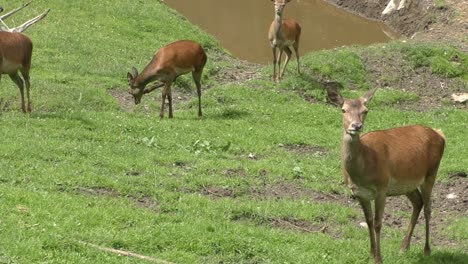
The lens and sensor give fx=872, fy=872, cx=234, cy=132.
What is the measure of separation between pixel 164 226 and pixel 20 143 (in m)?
4.65

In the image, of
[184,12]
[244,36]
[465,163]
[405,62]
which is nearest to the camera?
[465,163]

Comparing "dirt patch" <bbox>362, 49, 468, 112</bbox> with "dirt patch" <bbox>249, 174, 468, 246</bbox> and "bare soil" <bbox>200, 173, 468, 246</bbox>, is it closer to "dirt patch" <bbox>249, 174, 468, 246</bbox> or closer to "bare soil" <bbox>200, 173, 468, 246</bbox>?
"bare soil" <bbox>200, 173, 468, 246</bbox>

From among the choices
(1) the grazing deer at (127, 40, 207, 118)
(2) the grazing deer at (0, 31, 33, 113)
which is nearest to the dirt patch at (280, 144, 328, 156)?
(1) the grazing deer at (127, 40, 207, 118)

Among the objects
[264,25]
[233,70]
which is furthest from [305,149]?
[264,25]

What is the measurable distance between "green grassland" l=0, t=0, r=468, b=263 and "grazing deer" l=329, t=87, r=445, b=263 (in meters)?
0.67

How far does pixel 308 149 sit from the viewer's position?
57.9 feet

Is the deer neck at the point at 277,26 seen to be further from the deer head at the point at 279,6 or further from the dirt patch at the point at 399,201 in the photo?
the dirt patch at the point at 399,201

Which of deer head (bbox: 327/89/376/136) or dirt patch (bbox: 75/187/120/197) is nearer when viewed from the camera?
deer head (bbox: 327/89/376/136)

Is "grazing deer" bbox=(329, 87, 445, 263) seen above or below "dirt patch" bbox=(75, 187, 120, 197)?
above

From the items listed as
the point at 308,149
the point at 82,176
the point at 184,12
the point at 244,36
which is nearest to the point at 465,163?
the point at 308,149

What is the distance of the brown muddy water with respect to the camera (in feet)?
102

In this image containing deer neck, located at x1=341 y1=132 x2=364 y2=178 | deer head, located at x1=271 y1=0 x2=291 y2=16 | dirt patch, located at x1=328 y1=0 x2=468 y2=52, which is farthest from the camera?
dirt patch, located at x1=328 y1=0 x2=468 y2=52

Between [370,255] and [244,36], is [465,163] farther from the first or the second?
[244,36]

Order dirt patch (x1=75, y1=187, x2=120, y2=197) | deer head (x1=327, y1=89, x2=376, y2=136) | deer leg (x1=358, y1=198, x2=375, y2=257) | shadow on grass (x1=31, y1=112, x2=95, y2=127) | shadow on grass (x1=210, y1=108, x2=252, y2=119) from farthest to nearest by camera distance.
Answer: shadow on grass (x1=210, y1=108, x2=252, y2=119) → shadow on grass (x1=31, y1=112, x2=95, y2=127) → dirt patch (x1=75, y1=187, x2=120, y2=197) → deer leg (x1=358, y1=198, x2=375, y2=257) → deer head (x1=327, y1=89, x2=376, y2=136)
